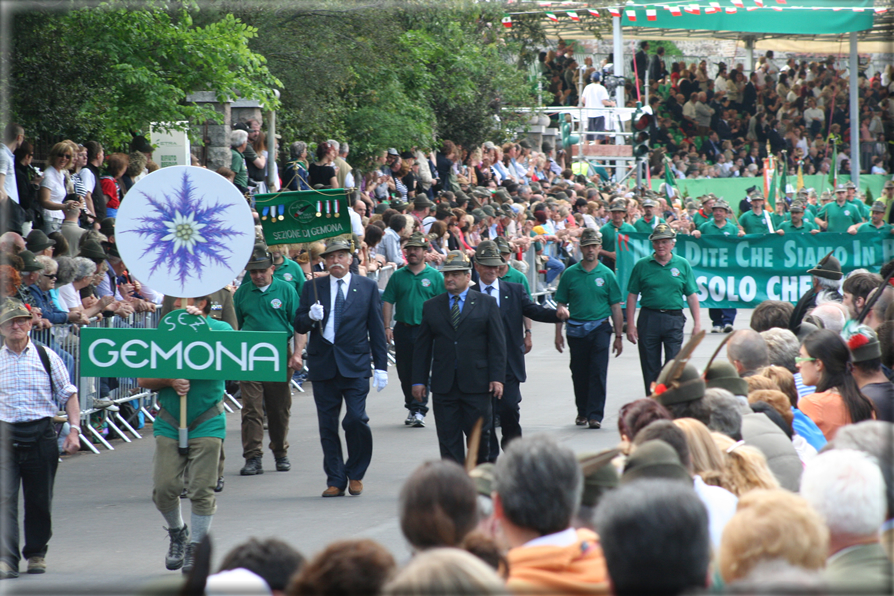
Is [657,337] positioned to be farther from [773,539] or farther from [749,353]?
[773,539]

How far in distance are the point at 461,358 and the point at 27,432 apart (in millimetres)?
3382

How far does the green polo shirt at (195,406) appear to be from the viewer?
23.3 feet

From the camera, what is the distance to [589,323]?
11.5 meters

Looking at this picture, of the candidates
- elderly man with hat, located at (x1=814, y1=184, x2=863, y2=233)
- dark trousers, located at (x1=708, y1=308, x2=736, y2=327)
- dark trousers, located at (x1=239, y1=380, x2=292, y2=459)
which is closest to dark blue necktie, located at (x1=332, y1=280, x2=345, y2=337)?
dark trousers, located at (x1=239, y1=380, x2=292, y2=459)

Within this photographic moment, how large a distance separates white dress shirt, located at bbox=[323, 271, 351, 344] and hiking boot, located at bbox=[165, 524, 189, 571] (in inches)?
95.8

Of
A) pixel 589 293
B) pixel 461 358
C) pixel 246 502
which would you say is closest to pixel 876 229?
pixel 589 293

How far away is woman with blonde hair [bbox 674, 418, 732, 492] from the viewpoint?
448 centimetres

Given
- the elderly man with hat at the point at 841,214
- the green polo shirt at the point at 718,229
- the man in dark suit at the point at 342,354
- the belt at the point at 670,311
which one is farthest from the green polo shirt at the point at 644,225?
the man in dark suit at the point at 342,354

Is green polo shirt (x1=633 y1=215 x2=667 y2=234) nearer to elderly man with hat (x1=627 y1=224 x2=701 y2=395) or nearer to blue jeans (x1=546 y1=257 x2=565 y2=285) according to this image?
blue jeans (x1=546 y1=257 x2=565 y2=285)

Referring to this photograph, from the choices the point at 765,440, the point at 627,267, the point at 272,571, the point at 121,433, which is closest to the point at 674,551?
the point at 272,571

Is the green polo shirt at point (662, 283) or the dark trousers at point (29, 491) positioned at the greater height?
the green polo shirt at point (662, 283)

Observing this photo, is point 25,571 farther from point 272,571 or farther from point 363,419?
point 272,571

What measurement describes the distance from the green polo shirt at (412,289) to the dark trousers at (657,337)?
2.23 meters

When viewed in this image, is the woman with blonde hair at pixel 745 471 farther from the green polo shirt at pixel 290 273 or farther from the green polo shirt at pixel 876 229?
the green polo shirt at pixel 876 229
